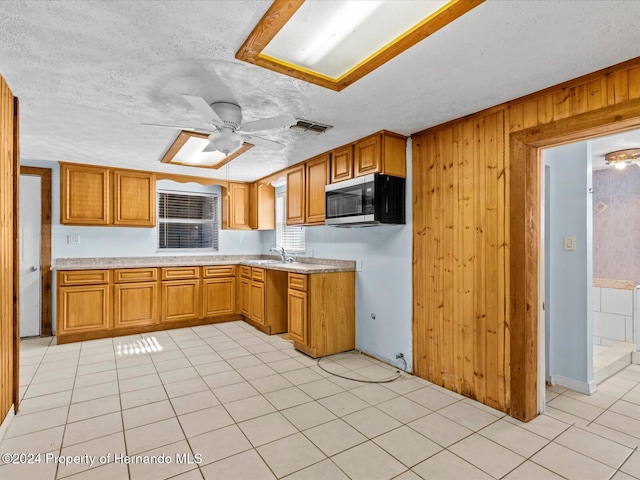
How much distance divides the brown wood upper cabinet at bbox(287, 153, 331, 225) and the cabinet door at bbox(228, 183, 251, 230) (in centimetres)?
146

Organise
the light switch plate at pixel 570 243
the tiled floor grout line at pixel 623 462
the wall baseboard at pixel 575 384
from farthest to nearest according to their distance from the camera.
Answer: the light switch plate at pixel 570 243 < the wall baseboard at pixel 575 384 < the tiled floor grout line at pixel 623 462

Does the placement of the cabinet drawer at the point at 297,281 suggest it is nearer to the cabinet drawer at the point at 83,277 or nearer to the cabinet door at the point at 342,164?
the cabinet door at the point at 342,164

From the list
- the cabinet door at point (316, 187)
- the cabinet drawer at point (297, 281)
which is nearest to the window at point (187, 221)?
the cabinet door at point (316, 187)

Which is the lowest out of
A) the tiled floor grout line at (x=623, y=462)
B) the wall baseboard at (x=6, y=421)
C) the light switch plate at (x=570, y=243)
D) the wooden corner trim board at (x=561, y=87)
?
the tiled floor grout line at (x=623, y=462)

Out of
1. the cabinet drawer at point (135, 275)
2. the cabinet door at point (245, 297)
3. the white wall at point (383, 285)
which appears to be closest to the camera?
the white wall at point (383, 285)

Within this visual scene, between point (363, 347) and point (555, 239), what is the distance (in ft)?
7.16

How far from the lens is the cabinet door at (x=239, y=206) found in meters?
5.82

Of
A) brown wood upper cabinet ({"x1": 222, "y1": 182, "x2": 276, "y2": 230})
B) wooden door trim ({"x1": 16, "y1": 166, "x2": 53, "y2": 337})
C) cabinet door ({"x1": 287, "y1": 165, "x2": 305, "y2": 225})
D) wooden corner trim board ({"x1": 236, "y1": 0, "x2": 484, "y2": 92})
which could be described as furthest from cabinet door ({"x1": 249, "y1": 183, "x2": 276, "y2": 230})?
wooden corner trim board ({"x1": 236, "y1": 0, "x2": 484, "y2": 92})

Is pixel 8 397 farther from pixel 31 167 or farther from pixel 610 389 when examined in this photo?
pixel 610 389

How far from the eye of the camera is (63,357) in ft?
12.4

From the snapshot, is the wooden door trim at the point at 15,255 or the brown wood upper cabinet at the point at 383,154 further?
the brown wood upper cabinet at the point at 383,154

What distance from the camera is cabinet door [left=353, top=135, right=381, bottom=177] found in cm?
326

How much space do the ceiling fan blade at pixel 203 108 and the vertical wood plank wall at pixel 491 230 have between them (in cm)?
188

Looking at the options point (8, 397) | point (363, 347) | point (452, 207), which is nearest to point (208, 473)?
point (8, 397)
